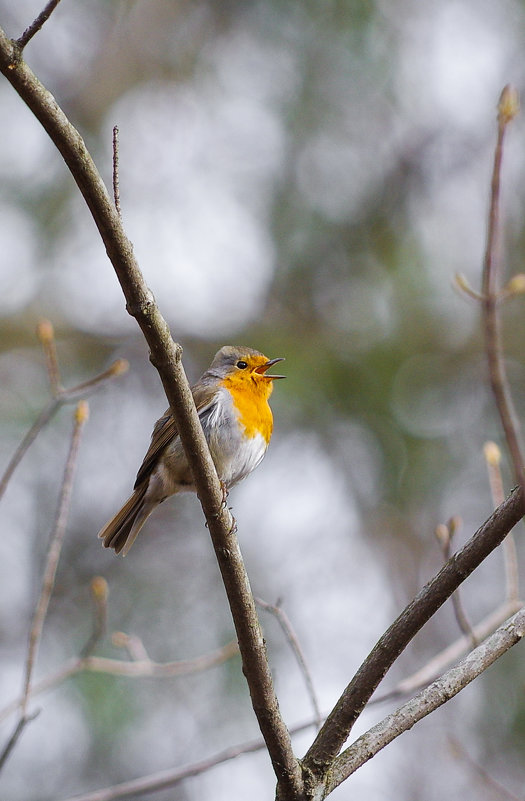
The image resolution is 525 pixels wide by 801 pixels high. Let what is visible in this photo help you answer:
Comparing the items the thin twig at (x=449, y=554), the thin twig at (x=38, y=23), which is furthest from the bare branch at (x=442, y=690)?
the thin twig at (x=38, y=23)

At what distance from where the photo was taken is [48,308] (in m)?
7.67

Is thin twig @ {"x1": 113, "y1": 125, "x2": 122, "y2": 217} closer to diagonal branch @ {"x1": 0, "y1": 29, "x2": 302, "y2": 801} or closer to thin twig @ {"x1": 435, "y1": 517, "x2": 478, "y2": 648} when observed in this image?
diagonal branch @ {"x1": 0, "y1": 29, "x2": 302, "y2": 801}

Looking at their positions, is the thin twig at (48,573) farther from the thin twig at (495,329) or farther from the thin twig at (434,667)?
the thin twig at (495,329)

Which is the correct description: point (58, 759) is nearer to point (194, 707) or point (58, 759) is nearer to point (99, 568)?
point (194, 707)

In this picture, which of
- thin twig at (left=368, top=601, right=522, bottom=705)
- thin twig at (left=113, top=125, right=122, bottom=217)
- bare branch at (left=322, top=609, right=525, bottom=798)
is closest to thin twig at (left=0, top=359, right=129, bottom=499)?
thin twig at (left=113, top=125, right=122, bottom=217)

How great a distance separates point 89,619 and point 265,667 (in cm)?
533

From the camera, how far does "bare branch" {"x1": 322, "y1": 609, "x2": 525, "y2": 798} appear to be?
87.1 inches

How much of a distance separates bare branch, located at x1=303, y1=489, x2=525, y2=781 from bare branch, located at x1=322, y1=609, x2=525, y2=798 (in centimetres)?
9

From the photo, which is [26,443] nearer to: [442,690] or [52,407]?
[52,407]

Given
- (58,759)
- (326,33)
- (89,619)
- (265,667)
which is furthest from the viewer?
(326,33)

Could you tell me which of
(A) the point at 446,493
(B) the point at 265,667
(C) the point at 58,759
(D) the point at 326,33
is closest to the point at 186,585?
(C) the point at 58,759

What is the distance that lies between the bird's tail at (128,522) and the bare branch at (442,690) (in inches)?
82.6

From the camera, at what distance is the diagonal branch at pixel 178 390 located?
189 centimetres

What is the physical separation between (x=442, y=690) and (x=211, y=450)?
80.1 inches
